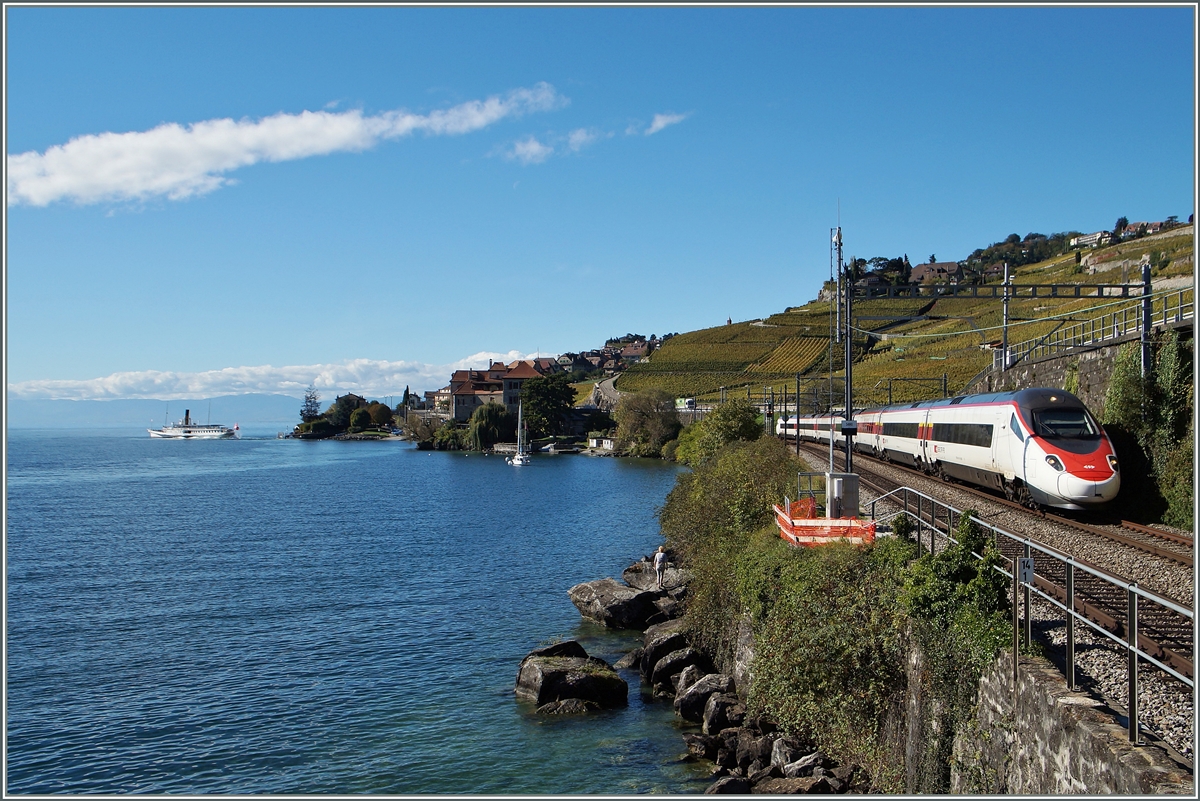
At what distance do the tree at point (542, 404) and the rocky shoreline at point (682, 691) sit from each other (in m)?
110

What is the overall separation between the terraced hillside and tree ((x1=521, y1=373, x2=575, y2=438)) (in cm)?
1354

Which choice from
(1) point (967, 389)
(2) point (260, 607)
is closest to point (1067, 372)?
(1) point (967, 389)

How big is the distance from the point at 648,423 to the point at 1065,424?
96374 mm

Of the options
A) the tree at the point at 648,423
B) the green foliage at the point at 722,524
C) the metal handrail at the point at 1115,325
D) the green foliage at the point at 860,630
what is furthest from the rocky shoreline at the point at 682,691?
the tree at the point at 648,423

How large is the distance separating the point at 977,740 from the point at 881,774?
11.7ft

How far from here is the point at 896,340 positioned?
104625 mm

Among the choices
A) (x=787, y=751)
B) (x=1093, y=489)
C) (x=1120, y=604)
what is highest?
(x=1093, y=489)

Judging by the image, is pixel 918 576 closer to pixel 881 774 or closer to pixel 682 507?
pixel 881 774

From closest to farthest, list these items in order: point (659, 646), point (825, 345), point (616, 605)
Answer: point (659, 646), point (616, 605), point (825, 345)

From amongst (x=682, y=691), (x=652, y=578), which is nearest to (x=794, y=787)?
(x=682, y=691)

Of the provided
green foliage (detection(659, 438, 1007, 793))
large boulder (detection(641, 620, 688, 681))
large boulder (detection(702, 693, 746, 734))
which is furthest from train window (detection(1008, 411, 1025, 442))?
Result: large boulder (detection(641, 620, 688, 681))

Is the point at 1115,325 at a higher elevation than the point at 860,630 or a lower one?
higher

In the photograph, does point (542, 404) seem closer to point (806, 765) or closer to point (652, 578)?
point (652, 578)

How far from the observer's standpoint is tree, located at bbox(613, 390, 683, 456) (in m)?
116
